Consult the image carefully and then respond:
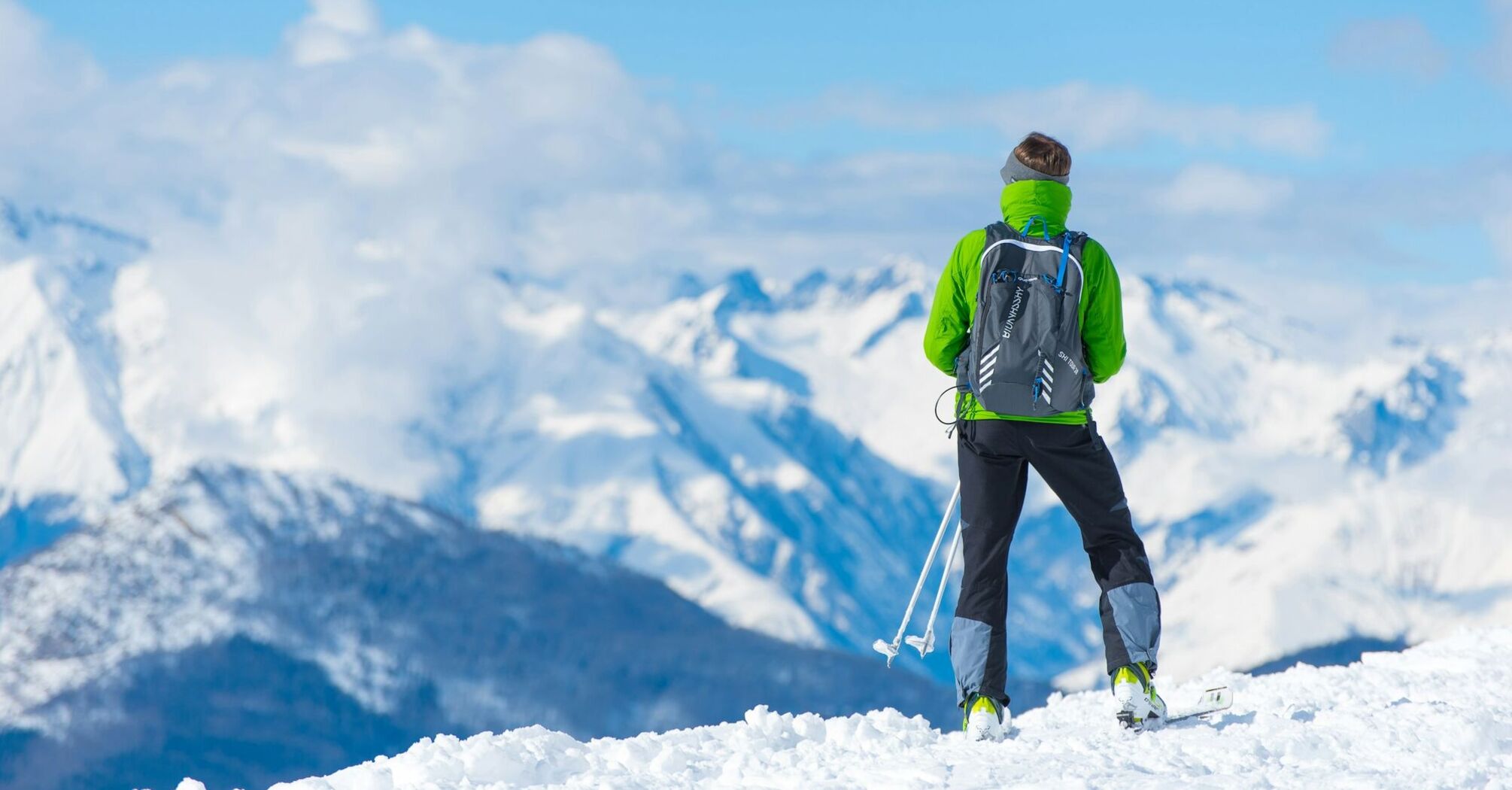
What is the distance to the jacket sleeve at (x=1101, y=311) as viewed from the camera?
12984 mm

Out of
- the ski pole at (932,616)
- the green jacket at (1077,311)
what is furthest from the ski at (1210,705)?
the green jacket at (1077,311)

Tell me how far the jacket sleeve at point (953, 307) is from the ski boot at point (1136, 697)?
2.95 m

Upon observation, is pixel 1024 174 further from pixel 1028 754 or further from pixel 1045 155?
pixel 1028 754

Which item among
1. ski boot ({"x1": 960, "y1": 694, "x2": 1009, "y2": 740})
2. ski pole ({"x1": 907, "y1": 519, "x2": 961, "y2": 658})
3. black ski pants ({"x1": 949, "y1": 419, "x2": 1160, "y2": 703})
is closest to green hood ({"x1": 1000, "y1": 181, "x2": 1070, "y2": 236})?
black ski pants ({"x1": 949, "y1": 419, "x2": 1160, "y2": 703})

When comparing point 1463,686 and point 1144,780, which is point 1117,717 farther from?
point 1463,686

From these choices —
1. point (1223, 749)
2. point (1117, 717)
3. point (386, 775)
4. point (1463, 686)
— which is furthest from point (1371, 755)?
point (386, 775)

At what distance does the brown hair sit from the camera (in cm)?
1323

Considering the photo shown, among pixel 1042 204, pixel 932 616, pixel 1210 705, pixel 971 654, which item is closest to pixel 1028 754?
pixel 971 654

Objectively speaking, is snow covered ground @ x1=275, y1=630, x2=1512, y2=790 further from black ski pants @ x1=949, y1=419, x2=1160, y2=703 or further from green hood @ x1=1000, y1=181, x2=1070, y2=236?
green hood @ x1=1000, y1=181, x2=1070, y2=236

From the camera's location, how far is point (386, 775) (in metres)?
11.8

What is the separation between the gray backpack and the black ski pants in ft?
1.16

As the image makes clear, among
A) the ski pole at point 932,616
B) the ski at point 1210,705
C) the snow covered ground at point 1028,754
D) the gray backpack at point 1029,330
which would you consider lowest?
the snow covered ground at point 1028,754

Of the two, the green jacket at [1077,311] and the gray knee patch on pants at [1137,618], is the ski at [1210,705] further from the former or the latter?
the green jacket at [1077,311]

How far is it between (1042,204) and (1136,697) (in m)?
4.21
